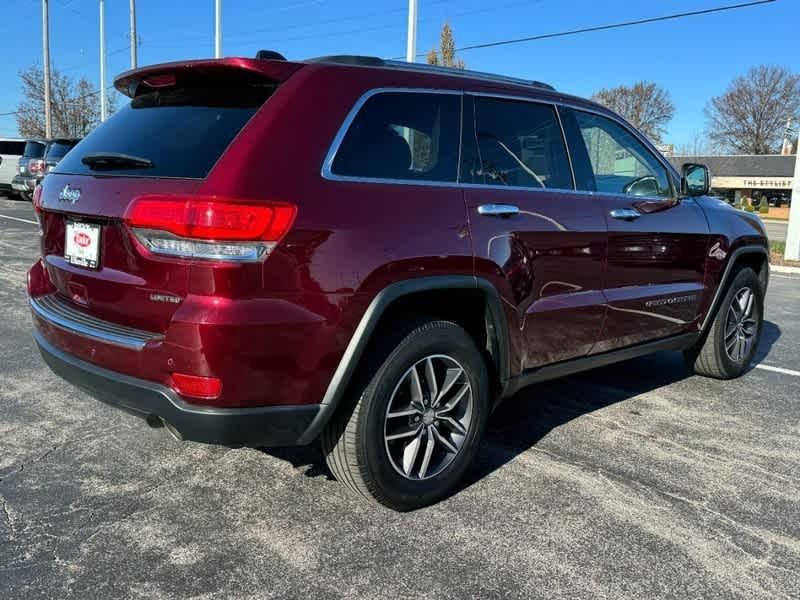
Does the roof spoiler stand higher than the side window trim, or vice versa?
the roof spoiler

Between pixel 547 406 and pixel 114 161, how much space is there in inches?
114

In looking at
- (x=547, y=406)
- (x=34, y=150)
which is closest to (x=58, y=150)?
(x=34, y=150)

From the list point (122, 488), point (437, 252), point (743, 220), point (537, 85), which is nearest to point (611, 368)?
point (743, 220)

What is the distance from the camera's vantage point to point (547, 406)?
4434 millimetres

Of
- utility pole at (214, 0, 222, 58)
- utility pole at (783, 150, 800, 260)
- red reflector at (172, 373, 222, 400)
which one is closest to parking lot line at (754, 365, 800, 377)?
red reflector at (172, 373, 222, 400)

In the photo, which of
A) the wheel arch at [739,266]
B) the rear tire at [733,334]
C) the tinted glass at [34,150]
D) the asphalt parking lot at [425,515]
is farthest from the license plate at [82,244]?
the tinted glass at [34,150]

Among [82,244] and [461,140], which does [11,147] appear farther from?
[461,140]

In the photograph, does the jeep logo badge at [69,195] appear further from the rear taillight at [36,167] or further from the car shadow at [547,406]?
the rear taillight at [36,167]

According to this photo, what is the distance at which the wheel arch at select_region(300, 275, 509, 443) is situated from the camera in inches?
103

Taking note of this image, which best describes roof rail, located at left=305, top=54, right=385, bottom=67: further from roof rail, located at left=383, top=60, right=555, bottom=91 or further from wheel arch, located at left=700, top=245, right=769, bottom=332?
wheel arch, located at left=700, top=245, right=769, bottom=332

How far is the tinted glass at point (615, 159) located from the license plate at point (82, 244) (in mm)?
2398

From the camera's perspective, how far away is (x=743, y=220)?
5.08 meters

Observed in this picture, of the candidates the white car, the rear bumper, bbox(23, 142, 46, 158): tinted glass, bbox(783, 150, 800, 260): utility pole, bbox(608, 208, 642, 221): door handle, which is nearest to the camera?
the rear bumper

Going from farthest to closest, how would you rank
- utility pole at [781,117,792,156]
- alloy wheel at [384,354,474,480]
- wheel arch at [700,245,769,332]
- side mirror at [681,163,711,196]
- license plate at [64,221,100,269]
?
utility pole at [781,117,792,156] → wheel arch at [700,245,769,332] → side mirror at [681,163,711,196] → alloy wheel at [384,354,474,480] → license plate at [64,221,100,269]
